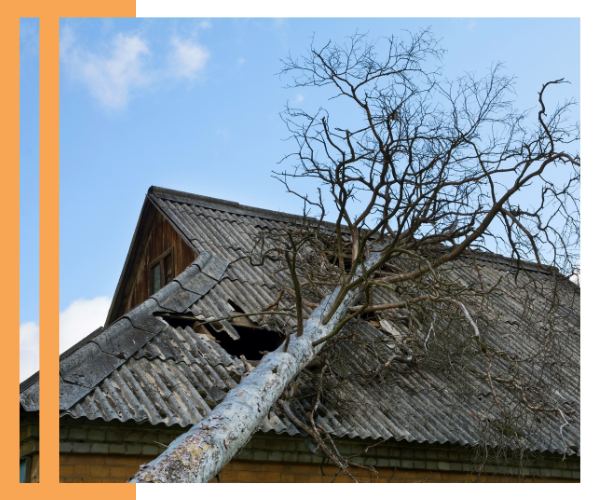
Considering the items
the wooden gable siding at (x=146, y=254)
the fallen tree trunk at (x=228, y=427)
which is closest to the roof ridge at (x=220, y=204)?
the wooden gable siding at (x=146, y=254)

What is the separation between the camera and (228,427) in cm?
449

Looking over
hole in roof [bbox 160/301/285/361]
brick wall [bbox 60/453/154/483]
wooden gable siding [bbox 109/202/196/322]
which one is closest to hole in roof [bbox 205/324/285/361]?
hole in roof [bbox 160/301/285/361]

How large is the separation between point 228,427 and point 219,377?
242 centimetres

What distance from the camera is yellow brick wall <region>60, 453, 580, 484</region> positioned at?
5637 mm

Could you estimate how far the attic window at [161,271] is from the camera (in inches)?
429

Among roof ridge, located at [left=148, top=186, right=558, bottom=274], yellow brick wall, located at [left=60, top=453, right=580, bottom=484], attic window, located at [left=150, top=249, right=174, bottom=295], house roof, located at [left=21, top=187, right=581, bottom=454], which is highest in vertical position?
roof ridge, located at [left=148, top=186, right=558, bottom=274]

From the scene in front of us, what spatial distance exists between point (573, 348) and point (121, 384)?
903cm

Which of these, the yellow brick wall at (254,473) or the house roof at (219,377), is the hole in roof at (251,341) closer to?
the house roof at (219,377)

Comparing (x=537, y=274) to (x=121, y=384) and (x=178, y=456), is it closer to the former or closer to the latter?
(x=121, y=384)

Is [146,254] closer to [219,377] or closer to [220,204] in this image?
[220,204]

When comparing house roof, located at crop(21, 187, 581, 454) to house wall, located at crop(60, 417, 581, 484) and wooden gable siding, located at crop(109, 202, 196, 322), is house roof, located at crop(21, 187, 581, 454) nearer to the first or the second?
house wall, located at crop(60, 417, 581, 484)

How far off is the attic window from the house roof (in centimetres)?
75

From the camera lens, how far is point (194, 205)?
11734 millimetres
